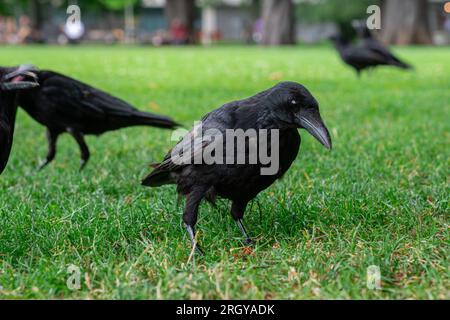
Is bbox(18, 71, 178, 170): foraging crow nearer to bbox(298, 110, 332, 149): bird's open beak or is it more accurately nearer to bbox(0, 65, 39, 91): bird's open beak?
bbox(0, 65, 39, 91): bird's open beak

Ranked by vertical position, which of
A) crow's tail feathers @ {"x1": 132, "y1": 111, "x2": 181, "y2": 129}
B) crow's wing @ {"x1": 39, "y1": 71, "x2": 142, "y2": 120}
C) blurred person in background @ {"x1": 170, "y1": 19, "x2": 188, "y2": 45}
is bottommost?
crow's tail feathers @ {"x1": 132, "y1": 111, "x2": 181, "y2": 129}

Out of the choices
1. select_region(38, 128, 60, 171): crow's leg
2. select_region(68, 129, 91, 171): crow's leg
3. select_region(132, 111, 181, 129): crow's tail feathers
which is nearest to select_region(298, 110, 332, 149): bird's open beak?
select_region(132, 111, 181, 129): crow's tail feathers

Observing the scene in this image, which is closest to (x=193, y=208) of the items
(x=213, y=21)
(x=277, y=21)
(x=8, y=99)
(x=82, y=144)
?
(x=8, y=99)

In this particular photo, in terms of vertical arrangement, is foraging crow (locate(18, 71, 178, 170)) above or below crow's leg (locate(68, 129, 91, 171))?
above

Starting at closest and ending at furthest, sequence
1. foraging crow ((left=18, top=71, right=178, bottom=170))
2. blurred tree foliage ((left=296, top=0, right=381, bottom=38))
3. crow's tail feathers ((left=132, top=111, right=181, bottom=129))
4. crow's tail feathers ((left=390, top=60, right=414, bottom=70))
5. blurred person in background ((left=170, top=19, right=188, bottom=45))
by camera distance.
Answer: foraging crow ((left=18, top=71, right=178, bottom=170))
crow's tail feathers ((left=132, top=111, right=181, bottom=129))
crow's tail feathers ((left=390, top=60, right=414, bottom=70))
blurred person in background ((left=170, top=19, right=188, bottom=45))
blurred tree foliage ((left=296, top=0, right=381, bottom=38))

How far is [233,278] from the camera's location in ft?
8.66

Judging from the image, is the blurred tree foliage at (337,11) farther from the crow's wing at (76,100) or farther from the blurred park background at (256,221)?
the crow's wing at (76,100)

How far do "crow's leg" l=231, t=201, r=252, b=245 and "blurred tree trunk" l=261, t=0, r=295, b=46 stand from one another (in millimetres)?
32606

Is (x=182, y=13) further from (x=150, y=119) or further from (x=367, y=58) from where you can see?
(x=150, y=119)

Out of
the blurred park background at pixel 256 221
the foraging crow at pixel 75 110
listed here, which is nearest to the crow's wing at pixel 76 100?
the foraging crow at pixel 75 110

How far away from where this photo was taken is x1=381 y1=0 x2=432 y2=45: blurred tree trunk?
34375 mm

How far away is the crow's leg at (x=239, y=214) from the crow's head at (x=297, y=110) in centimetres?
52
